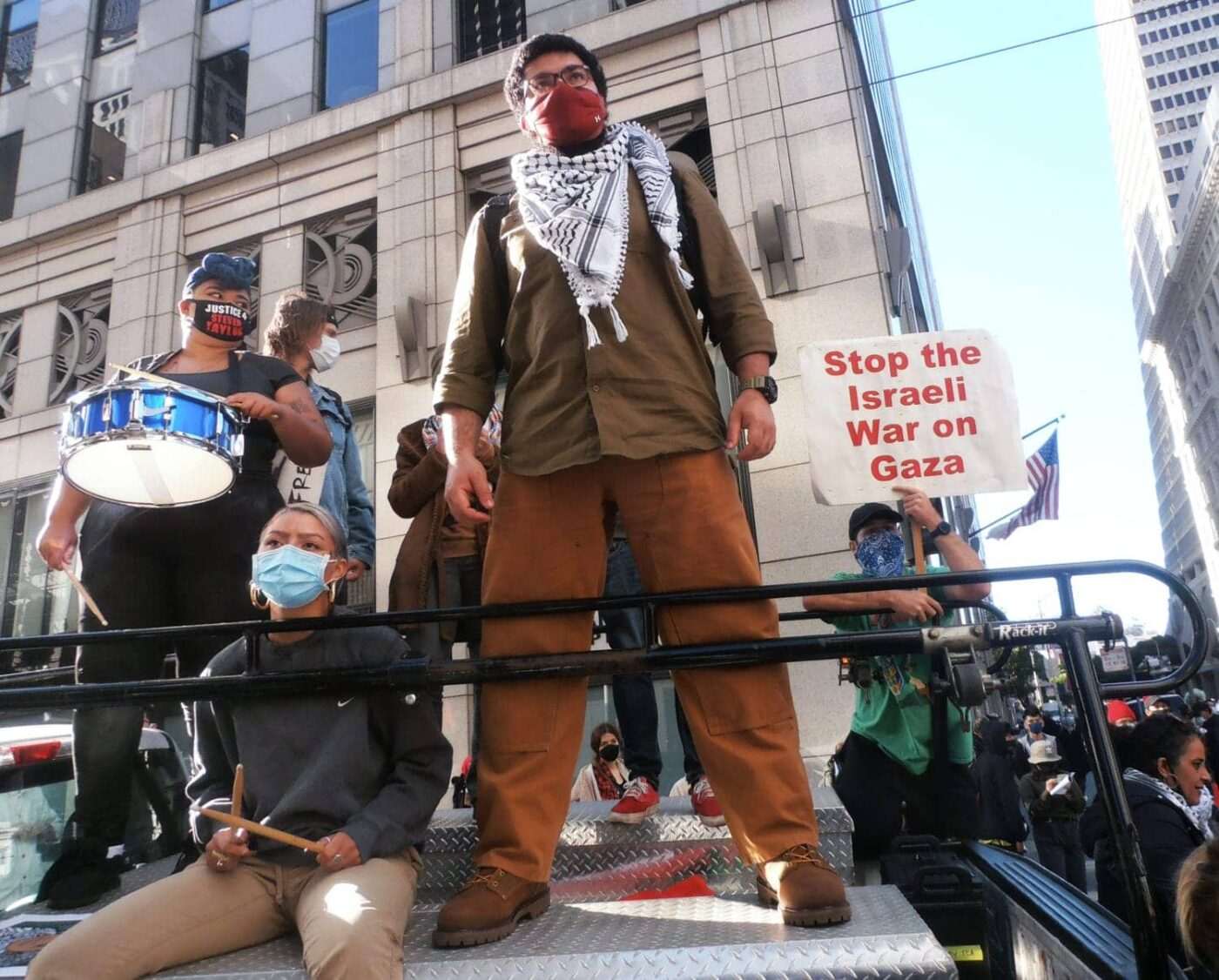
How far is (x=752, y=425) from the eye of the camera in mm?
2148

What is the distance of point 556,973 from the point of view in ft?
5.18

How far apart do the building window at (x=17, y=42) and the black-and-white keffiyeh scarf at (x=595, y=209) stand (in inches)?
674

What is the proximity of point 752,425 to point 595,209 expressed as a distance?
68 centimetres

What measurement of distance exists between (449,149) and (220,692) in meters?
10.3

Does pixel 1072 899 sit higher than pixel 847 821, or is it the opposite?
pixel 847 821

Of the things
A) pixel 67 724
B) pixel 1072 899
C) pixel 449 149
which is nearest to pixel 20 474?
pixel 449 149

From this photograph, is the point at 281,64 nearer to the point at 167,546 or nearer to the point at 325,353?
the point at 325,353

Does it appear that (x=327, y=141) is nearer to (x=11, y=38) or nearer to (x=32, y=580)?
(x=32, y=580)

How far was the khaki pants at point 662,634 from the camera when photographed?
194 centimetres

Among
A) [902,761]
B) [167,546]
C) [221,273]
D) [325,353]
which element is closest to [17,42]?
[325,353]

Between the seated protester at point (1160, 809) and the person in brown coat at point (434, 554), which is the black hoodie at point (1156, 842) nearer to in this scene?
the seated protester at point (1160, 809)

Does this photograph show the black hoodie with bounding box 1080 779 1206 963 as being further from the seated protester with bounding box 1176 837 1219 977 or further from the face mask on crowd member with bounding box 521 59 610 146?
the face mask on crowd member with bounding box 521 59 610 146

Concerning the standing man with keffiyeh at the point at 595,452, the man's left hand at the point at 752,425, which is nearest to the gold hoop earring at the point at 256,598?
the standing man with keffiyeh at the point at 595,452

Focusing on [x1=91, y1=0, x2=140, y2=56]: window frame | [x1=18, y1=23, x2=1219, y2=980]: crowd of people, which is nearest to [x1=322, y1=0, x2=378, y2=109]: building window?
[x1=91, y1=0, x2=140, y2=56]: window frame
